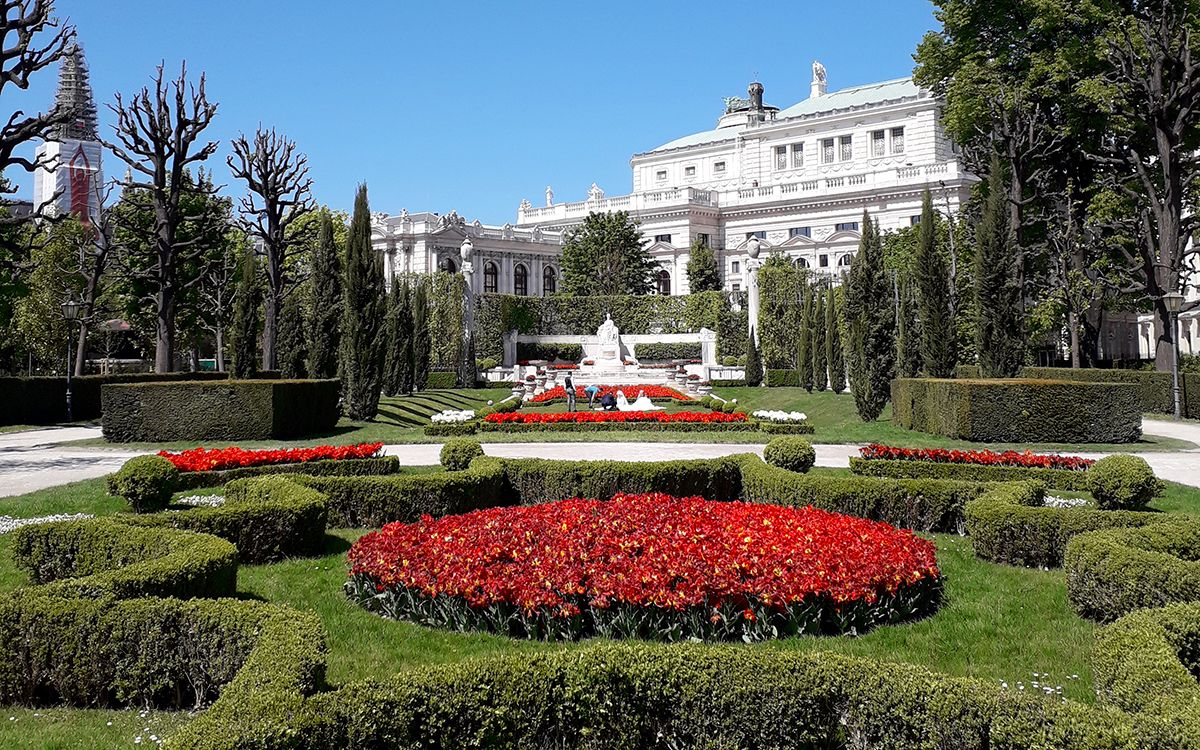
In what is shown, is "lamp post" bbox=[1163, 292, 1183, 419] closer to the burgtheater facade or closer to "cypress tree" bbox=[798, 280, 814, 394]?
"cypress tree" bbox=[798, 280, 814, 394]

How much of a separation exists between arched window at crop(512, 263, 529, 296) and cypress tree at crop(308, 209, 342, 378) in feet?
172

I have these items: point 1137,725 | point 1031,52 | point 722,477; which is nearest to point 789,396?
point 1031,52

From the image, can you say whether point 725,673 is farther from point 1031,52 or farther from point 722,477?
point 1031,52

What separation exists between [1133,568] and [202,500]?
10.1m

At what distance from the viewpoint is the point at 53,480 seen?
44.6 feet

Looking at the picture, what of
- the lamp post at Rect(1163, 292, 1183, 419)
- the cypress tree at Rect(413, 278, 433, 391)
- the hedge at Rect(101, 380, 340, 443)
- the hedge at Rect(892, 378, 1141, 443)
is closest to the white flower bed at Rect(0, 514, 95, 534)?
the hedge at Rect(101, 380, 340, 443)

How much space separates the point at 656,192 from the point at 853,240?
19112 mm

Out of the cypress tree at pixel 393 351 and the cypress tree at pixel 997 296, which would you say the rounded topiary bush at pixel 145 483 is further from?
the cypress tree at pixel 393 351

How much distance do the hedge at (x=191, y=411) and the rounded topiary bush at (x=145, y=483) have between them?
31.2 feet

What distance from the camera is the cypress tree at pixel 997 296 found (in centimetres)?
2102

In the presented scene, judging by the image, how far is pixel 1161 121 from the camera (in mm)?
25484

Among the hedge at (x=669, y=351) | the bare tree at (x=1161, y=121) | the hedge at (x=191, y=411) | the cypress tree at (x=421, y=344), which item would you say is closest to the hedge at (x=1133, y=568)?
the hedge at (x=191, y=411)

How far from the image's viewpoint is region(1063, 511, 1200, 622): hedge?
6.10m

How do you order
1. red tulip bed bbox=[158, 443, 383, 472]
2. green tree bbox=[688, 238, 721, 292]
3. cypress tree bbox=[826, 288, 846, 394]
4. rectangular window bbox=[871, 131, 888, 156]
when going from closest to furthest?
red tulip bed bbox=[158, 443, 383, 472] < cypress tree bbox=[826, 288, 846, 394] < rectangular window bbox=[871, 131, 888, 156] < green tree bbox=[688, 238, 721, 292]
